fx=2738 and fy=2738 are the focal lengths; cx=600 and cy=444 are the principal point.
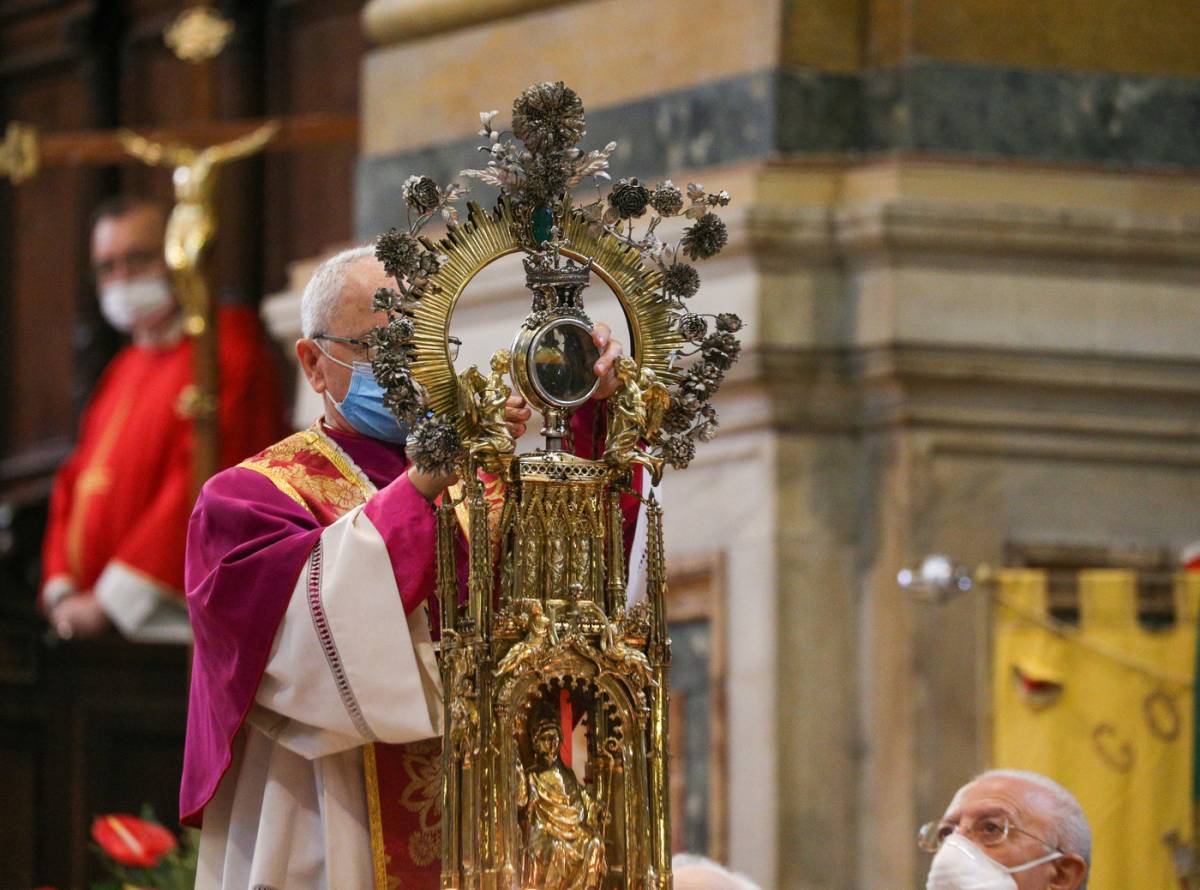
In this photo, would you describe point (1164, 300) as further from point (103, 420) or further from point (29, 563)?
point (29, 563)

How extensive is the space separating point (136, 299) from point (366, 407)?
623cm

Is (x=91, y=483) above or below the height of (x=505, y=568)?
above

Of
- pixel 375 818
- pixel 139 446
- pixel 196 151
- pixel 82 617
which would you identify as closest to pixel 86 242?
pixel 139 446

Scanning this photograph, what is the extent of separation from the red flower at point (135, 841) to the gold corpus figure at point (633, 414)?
2.50 m

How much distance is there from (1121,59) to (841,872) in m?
2.49

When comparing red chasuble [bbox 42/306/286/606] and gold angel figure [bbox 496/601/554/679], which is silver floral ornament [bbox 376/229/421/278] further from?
red chasuble [bbox 42/306/286/606]

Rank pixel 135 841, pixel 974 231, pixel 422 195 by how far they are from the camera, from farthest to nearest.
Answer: pixel 974 231
pixel 135 841
pixel 422 195

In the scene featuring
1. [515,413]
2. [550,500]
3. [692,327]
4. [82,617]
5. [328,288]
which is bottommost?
[82,617]

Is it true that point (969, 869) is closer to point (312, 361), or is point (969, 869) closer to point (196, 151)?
point (312, 361)

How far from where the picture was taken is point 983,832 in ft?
17.2

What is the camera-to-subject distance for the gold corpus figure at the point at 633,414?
3.93 metres

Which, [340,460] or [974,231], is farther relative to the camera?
[974,231]

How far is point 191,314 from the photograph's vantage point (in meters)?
9.49

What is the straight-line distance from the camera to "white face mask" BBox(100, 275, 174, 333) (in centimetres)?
1047
